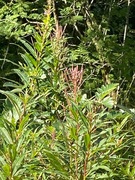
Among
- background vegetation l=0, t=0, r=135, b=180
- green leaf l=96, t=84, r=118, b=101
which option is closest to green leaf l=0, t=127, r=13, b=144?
background vegetation l=0, t=0, r=135, b=180

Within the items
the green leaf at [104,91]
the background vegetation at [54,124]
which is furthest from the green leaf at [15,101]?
the green leaf at [104,91]

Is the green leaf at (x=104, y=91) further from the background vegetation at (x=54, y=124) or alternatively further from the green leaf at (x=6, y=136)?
the green leaf at (x=6, y=136)

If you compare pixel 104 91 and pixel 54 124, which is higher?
pixel 104 91

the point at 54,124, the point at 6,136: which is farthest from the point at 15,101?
the point at 54,124

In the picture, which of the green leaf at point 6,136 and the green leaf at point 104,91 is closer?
the green leaf at point 6,136

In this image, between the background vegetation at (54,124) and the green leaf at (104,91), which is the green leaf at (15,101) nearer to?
the background vegetation at (54,124)

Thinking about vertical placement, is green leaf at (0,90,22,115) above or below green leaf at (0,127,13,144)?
above

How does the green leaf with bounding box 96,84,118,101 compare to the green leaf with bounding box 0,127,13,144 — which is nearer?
the green leaf with bounding box 0,127,13,144

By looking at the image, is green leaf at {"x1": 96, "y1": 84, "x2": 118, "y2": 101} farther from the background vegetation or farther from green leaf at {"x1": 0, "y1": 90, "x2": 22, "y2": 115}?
green leaf at {"x1": 0, "y1": 90, "x2": 22, "y2": 115}

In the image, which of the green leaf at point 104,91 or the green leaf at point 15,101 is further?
the green leaf at point 104,91

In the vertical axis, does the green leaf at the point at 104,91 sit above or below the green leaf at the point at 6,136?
above

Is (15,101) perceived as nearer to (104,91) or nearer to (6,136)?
(6,136)

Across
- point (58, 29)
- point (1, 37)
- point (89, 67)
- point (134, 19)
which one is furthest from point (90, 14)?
point (58, 29)

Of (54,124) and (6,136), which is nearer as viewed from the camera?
(6,136)
